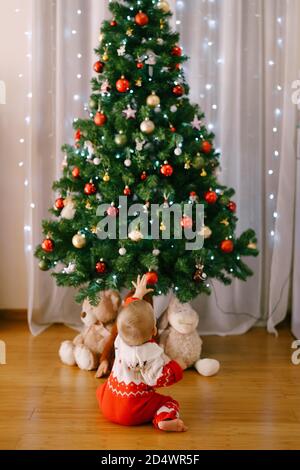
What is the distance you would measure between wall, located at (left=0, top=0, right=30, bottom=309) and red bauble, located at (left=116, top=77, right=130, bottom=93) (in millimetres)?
1048

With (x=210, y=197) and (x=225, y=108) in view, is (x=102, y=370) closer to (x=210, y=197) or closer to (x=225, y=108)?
(x=210, y=197)

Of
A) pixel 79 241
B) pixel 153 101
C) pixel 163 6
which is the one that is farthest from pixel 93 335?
pixel 163 6

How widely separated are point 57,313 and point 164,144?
4.54 ft

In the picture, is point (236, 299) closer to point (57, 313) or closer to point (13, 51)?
point (57, 313)

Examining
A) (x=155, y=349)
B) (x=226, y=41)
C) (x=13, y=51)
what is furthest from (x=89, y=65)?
(x=155, y=349)

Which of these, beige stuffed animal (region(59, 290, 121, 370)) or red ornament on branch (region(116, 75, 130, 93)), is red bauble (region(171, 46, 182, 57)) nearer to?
red ornament on branch (region(116, 75, 130, 93))

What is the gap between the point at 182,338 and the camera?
10.8 feet

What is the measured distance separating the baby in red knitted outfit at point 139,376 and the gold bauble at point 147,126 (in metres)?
0.82

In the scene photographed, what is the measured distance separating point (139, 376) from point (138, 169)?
103 centimetres

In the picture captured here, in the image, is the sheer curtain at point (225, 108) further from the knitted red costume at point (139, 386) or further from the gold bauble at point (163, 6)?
the knitted red costume at point (139, 386)

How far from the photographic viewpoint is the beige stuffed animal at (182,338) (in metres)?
3.24

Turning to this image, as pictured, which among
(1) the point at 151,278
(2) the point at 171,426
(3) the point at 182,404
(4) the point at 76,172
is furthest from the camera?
(4) the point at 76,172

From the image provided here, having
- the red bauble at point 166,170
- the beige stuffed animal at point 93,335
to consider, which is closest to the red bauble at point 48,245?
the beige stuffed animal at point 93,335
